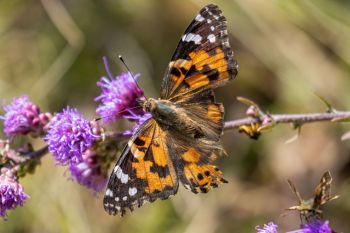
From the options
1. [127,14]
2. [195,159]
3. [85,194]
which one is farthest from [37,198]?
Result: [195,159]

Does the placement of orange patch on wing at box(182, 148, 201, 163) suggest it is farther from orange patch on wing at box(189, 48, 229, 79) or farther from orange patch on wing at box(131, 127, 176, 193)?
orange patch on wing at box(189, 48, 229, 79)

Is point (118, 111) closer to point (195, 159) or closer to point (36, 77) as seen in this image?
point (195, 159)

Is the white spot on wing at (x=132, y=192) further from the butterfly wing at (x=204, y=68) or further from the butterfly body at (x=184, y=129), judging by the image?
the butterfly wing at (x=204, y=68)

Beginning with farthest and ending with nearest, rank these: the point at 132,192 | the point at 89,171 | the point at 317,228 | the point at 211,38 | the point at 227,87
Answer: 1. the point at 227,87
2. the point at 89,171
3. the point at 211,38
4. the point at 132,192
5. the point at 317,228

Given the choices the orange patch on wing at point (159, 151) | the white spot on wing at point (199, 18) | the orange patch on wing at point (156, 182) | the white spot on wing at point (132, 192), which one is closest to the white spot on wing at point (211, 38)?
the white spot on wing at point (199, 18)

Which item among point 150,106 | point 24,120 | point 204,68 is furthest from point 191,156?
point 24,120

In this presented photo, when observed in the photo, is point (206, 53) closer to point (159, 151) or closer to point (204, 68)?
point (204, 68)
